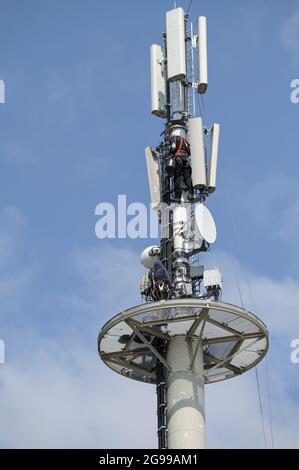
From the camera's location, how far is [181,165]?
5531cm

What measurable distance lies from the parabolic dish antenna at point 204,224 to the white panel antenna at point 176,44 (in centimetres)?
819

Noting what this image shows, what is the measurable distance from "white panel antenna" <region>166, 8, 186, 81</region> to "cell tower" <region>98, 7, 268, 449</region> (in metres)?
0.05

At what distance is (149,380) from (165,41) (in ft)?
60.8

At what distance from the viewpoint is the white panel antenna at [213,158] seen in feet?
180

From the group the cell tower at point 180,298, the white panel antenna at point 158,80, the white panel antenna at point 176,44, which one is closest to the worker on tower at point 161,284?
the cell tower at point 180,298

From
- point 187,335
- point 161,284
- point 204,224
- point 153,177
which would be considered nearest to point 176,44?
point 153,177

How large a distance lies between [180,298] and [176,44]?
15.3 metres

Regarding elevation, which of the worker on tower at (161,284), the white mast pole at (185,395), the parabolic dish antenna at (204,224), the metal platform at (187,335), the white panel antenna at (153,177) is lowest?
the white mast pole at (185,395)

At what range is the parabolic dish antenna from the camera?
172 feet

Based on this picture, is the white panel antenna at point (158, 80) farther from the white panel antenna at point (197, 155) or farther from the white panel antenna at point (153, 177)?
the white panel antenna at point (197, 155)
